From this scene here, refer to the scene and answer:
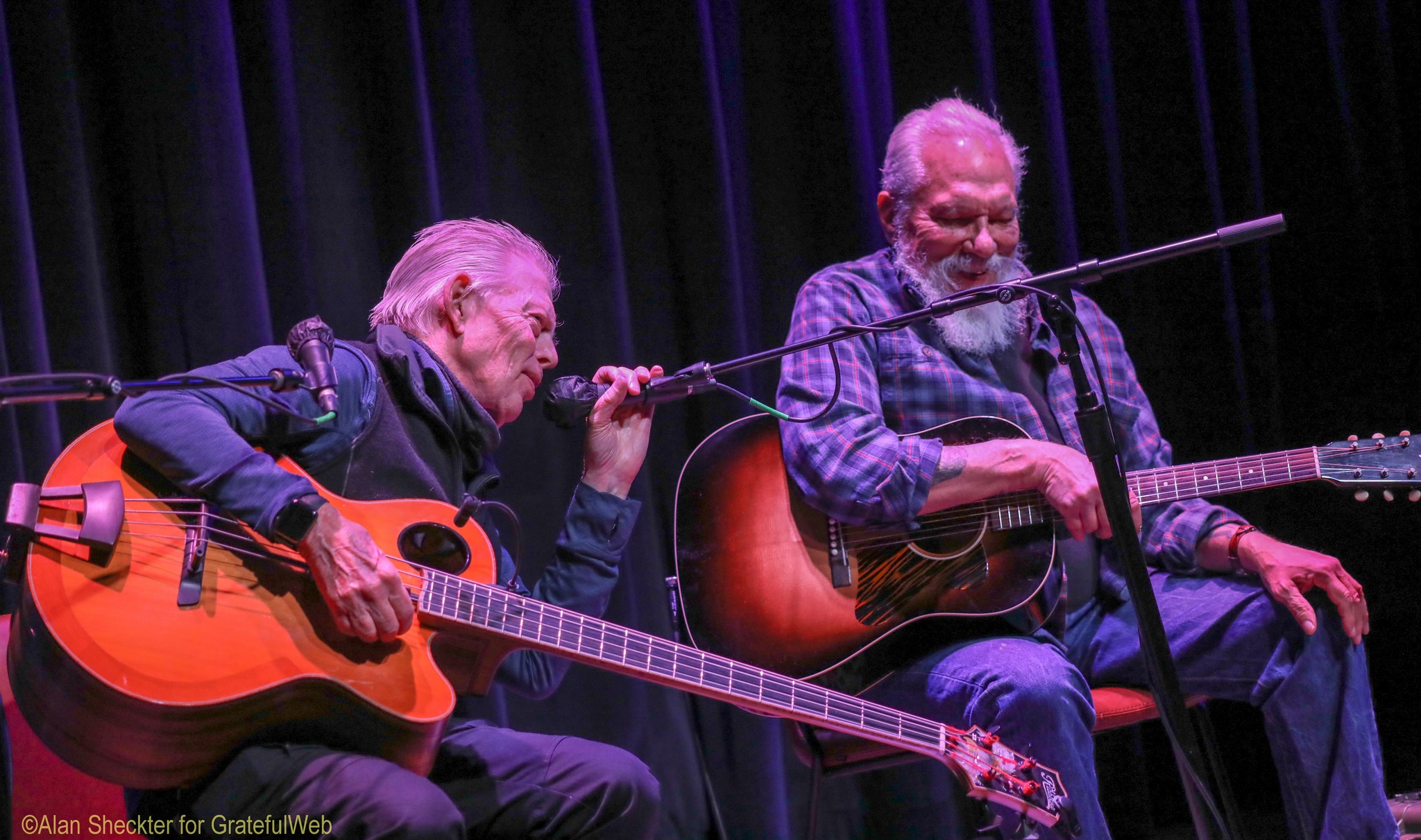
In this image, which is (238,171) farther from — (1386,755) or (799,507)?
(1386,755)

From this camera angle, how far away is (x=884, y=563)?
91.8 inches

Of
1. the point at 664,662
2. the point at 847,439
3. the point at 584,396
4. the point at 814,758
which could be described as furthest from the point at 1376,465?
the point at 584,396

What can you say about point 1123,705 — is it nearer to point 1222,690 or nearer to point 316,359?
point 1222,690

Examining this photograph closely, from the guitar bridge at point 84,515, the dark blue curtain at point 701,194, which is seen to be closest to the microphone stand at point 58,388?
the guitar bridge at point 84,515

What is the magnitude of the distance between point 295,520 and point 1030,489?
4.93 ft

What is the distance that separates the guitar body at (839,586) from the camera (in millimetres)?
2271

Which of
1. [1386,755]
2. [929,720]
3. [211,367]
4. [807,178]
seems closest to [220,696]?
[211,367]

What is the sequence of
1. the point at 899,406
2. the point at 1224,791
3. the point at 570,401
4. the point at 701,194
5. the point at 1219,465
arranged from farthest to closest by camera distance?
the point at 701,194
the point at 899,406
the point at 1219,465
the point at 570,401
the point at 1224,791

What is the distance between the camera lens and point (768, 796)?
3098 millimetres

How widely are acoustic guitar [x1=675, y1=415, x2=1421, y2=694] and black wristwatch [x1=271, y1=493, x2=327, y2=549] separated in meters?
0.92

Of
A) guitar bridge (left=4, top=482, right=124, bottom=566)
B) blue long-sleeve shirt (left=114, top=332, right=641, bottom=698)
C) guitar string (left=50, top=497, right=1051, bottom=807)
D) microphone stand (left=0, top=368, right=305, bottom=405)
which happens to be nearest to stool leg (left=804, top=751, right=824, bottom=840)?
guitar string (left=50, top=497, right=1051, bottom=807)

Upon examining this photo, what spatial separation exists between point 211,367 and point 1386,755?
143 inches

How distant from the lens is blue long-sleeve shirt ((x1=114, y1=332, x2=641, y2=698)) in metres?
1.62

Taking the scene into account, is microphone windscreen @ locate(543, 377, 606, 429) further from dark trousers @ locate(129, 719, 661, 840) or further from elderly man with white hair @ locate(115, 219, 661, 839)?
dark trousers @ locate(129, 719, 661, 840)
